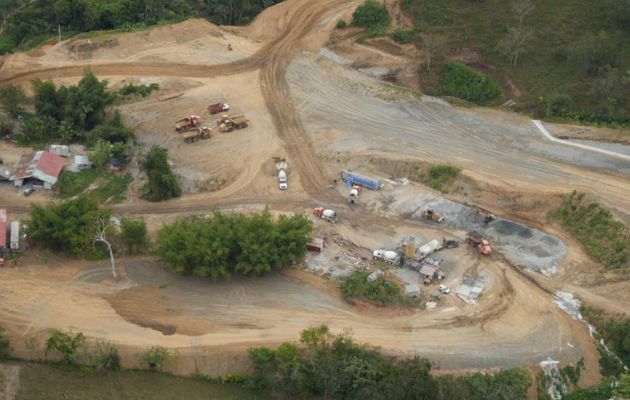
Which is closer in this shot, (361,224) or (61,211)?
(61,211)

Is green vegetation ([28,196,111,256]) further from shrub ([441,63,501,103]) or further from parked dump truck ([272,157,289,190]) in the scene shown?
shrub ([441,63,501,103])

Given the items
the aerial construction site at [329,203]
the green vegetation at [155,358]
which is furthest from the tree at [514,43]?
the green vegetation at [155,358]

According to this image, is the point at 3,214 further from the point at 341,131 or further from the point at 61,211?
the point at 341,131

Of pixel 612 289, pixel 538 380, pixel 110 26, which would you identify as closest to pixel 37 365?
pixel 538 380

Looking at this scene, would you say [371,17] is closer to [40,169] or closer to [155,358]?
[40,169]

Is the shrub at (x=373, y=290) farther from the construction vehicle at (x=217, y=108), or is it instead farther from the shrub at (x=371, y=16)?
the shrub at (x=371, y=16)

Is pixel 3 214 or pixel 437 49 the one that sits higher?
pixel 437 49
